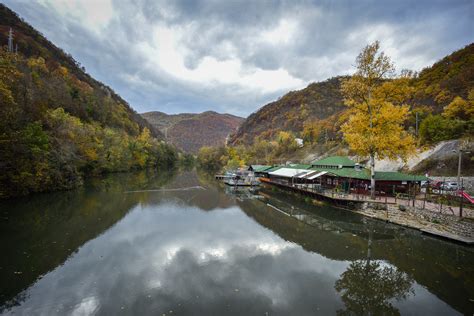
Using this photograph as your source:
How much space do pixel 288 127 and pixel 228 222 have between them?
416 ft

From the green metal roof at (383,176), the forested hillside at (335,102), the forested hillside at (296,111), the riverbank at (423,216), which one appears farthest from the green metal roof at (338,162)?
the forested hillside at (296,111)

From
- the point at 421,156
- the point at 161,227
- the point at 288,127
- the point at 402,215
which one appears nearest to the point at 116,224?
the point at 161,227

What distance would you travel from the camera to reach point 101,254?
12.4m

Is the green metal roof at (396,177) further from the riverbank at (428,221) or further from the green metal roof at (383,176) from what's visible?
the riverbank at (428,221)

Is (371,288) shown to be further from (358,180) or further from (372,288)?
(358,180)

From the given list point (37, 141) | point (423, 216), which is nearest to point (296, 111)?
point (423, 216)

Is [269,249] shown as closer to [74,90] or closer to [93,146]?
[93,146]

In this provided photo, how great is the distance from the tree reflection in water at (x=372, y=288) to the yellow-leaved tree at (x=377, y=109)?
42.6ft

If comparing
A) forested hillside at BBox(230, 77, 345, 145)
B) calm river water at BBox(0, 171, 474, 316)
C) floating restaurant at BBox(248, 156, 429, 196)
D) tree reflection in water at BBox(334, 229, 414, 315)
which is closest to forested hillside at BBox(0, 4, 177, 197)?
calm river water at BBox(0, 171, 474, 316)

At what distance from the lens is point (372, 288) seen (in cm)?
991

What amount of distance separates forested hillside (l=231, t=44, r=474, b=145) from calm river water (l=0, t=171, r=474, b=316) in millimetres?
13120

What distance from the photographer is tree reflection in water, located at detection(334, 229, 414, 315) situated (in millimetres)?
8500

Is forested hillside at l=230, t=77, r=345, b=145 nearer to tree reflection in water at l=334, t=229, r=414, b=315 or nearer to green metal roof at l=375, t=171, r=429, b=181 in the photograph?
green metal roof at l=375, t=171, r=429, b=181

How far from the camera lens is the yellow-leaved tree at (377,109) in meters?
21.5
